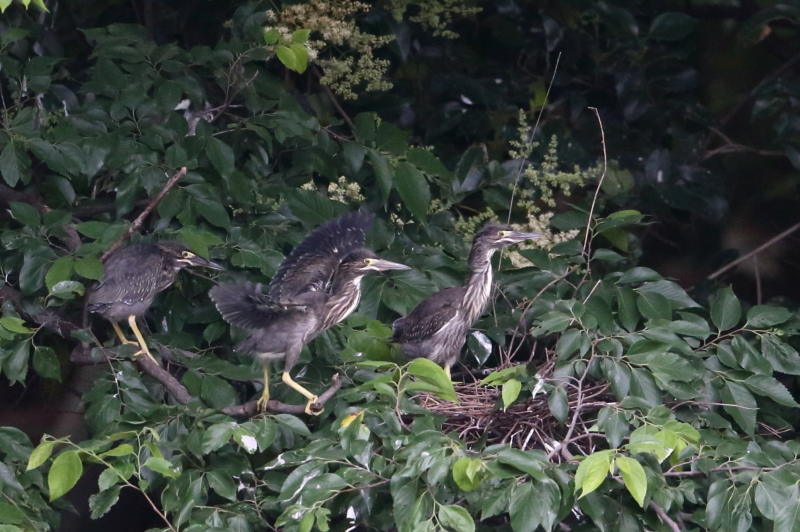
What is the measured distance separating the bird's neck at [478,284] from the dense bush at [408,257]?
0.06 metres

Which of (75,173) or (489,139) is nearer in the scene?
(75,173)

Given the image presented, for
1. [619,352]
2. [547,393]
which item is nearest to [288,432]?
[547,393]

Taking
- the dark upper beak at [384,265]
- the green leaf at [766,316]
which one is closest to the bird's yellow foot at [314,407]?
the dark upper beak at [384,265]

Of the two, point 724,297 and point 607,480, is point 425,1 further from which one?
Result: point 607,480

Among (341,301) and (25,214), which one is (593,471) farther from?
(25,214)

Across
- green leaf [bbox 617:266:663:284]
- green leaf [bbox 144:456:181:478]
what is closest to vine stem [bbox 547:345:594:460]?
green leaf [bbox 617:266:663:284]

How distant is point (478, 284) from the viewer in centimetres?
351

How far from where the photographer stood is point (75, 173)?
10.6 ft

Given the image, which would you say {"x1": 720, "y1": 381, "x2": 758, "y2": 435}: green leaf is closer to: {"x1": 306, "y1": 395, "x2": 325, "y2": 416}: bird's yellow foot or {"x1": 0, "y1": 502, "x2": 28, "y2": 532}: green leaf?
{"x1": 306, "y1": 395, "x2": 325, "y2": 416}: bird's yellow foot

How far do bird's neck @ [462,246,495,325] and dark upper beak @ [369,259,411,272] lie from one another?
0.36 meters

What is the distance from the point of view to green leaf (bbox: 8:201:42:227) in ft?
10.2

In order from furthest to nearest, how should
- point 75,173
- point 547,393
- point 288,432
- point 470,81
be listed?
point 470,81, point 75,173, point 288,432, point 547,393

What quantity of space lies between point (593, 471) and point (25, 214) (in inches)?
75.5

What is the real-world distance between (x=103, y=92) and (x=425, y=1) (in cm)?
138
